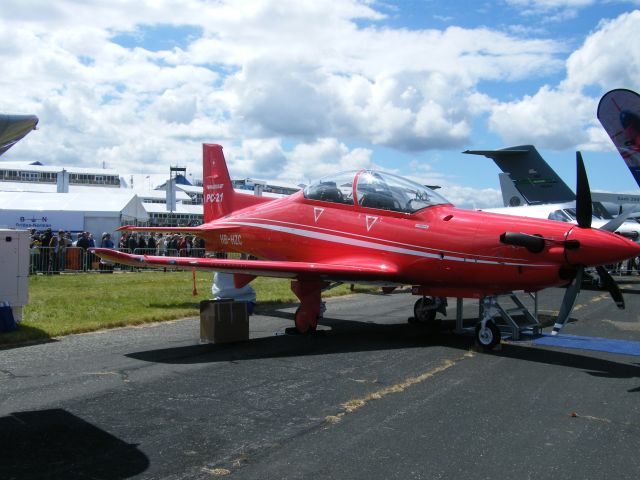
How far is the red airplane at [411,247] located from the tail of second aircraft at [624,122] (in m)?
3.51

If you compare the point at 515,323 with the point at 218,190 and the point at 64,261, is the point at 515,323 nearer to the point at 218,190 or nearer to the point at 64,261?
the point at 218,190

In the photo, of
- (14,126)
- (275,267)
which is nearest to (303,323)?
(275,267)

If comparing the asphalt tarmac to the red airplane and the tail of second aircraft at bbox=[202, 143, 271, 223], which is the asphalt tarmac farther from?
the tail of second aircraft at bbox=[202, 143, 271, 223]

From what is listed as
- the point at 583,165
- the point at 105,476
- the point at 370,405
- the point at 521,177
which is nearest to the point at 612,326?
the point at 583,165

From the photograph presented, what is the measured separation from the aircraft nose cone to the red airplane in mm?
12

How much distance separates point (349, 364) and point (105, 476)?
395cm

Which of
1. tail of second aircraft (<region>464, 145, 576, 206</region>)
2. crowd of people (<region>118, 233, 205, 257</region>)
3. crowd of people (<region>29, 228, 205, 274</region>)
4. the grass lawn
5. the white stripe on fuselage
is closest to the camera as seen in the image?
the white stripe on fuselage

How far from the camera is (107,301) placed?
13.0 m

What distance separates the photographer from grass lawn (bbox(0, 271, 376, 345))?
9891 mm

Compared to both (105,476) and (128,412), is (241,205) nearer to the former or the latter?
(128,412)

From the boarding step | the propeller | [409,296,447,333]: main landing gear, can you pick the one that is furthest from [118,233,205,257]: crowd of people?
the propeller

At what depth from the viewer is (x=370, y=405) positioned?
5.54 m

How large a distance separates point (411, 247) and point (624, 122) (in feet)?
17.5

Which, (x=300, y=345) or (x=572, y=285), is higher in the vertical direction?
(x=572, y=285)
